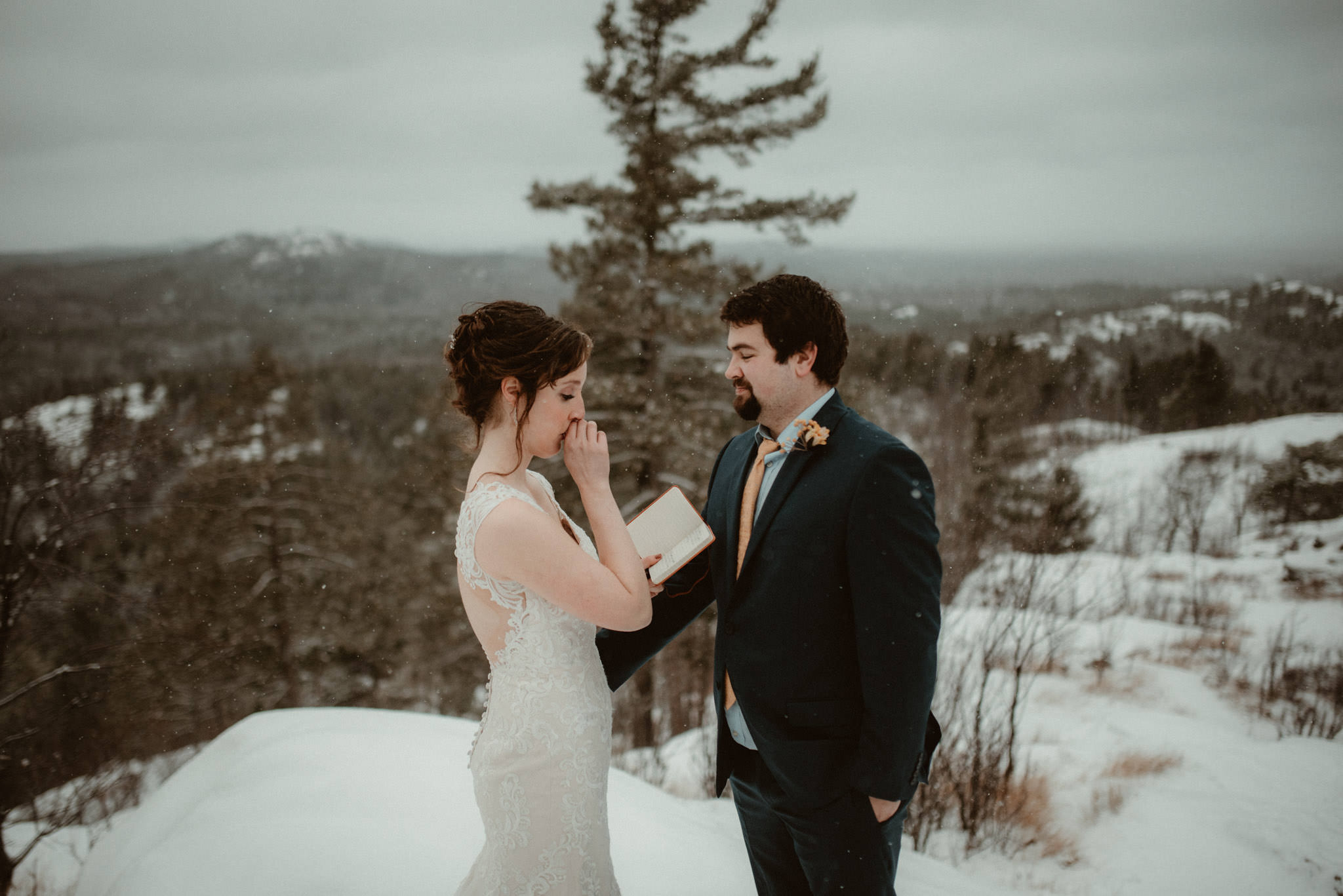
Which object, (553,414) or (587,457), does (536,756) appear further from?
(553,414)

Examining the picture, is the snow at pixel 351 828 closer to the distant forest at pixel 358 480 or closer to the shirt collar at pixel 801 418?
the distant forest at pixel 358 480

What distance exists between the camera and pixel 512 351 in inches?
69.1

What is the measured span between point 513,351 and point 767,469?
34.6 inches

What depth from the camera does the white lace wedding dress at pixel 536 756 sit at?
183cm

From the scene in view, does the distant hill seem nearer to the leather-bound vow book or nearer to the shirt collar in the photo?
the leather-bound vow book

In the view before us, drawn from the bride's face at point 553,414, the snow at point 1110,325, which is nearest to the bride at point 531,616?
the bride's face at point 553,414

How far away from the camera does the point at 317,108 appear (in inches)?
2303

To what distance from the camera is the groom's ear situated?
1858 mm

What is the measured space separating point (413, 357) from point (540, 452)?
1615 cm

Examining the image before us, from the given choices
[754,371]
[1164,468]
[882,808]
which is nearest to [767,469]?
[754,371]

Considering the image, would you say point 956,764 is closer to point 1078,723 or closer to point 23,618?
point 1078,723

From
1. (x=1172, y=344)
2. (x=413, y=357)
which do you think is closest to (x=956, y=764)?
(x=413, y=357)

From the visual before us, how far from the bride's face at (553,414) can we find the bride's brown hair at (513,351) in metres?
0.02

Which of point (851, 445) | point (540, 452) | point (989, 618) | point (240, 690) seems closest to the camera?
point (851, 445)
